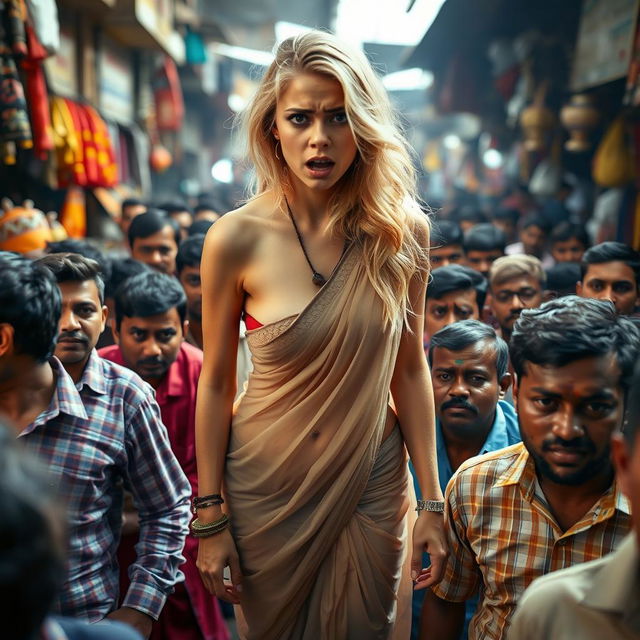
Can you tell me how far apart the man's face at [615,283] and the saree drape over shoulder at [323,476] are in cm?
246

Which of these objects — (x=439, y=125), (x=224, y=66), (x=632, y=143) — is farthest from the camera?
(x=439, y=125)

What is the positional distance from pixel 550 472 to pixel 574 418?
133 mm

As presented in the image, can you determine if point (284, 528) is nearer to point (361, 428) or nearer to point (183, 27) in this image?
point (361, 428)

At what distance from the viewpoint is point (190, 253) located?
15.3ft

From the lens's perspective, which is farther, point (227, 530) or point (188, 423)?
point (188, 423)

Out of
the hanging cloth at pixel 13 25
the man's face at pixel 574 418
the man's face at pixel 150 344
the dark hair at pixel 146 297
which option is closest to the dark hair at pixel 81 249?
the dark hair at pixel 146 297

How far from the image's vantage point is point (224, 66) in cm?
2114

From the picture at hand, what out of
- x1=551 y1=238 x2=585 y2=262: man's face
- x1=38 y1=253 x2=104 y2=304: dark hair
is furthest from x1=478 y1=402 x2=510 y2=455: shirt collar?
x1=551 y1=238 x2=585 y2=262: man's face

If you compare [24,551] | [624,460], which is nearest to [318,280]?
[624,460]

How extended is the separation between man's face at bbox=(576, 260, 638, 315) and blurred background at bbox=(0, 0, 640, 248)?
1.38 metres

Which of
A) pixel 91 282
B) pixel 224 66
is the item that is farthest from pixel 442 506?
pixel 224 66

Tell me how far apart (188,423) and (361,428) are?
1504mm

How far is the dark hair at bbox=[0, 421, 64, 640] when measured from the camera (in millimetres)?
812

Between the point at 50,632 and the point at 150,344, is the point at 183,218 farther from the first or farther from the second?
the point at 50,632
